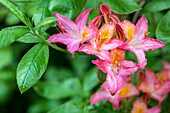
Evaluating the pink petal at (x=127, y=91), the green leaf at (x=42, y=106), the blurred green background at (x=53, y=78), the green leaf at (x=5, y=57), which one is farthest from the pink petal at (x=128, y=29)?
the green leaf at (x=5, y=57)

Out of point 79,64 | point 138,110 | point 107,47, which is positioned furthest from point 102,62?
point 79,64

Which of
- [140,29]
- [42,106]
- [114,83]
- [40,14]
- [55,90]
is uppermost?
[40,14]

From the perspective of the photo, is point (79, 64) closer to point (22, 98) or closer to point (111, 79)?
point (22, 98)

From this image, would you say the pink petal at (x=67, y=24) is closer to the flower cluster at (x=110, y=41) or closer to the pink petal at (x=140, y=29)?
the flower cluster at (x=110, y=41)

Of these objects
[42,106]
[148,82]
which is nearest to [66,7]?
[148,82]

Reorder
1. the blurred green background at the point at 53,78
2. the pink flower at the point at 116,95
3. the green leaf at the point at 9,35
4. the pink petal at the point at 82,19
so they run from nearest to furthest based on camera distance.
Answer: the green leaf at the point at 9,35, the pink petal at the point at 82,19, the pink flower at the point at 116,95, the blurred green background at the point at 53,78

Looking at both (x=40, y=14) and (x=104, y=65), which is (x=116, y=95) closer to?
(x=104, y=65)

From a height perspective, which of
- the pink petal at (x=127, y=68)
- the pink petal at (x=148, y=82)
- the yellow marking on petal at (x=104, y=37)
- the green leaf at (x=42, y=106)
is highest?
the yellow marking on petal at (x=104, y=37)
